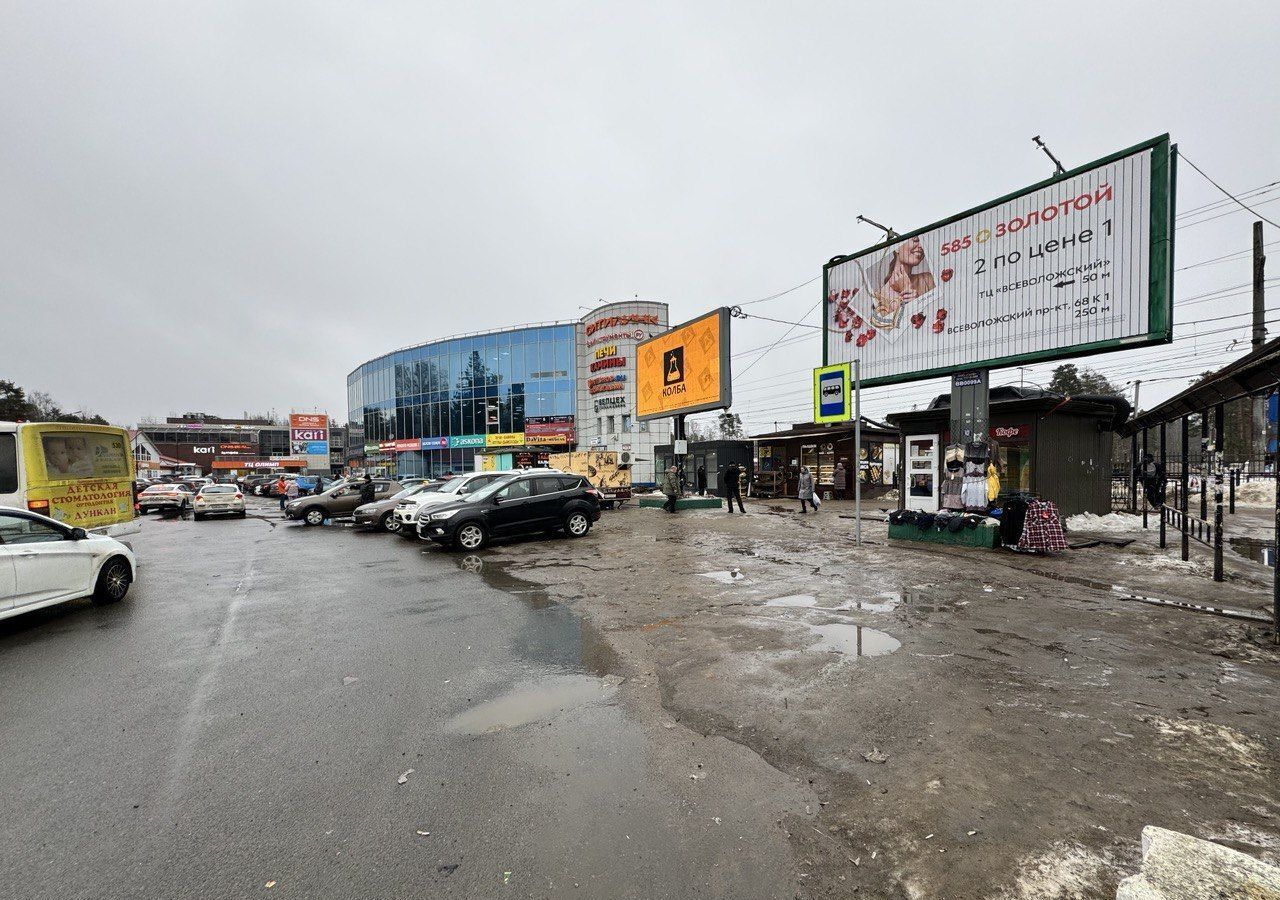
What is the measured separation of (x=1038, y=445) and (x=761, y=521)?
7873 millimetres

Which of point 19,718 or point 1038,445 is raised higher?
point 1038,445

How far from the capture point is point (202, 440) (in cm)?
10081

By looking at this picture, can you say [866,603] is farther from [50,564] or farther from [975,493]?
[50,564]

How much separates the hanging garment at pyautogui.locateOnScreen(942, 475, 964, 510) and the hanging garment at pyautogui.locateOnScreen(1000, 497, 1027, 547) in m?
1.14

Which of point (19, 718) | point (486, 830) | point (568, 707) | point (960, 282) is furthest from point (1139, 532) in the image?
point (19, 718)

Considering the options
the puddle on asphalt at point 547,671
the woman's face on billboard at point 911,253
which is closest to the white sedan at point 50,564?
the puddle on asphalt at point 547,671

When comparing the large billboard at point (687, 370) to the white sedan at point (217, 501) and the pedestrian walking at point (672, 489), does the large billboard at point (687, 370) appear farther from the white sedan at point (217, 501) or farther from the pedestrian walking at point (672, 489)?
the white sedan at point (217, 501)

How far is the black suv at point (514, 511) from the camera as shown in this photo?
1246cm

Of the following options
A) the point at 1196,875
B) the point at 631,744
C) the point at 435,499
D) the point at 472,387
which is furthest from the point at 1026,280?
the point at 472,387

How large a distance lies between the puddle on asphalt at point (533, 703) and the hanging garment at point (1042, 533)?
10.3 m

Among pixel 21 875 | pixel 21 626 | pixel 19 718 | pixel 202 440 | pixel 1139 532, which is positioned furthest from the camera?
pixel 202 440

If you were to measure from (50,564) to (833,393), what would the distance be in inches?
552

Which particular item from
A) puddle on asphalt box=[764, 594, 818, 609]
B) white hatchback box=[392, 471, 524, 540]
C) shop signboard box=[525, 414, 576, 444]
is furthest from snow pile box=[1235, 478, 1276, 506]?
shop signboard box=[525, 414, 576, 444]

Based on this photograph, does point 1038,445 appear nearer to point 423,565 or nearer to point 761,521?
point 761,521
